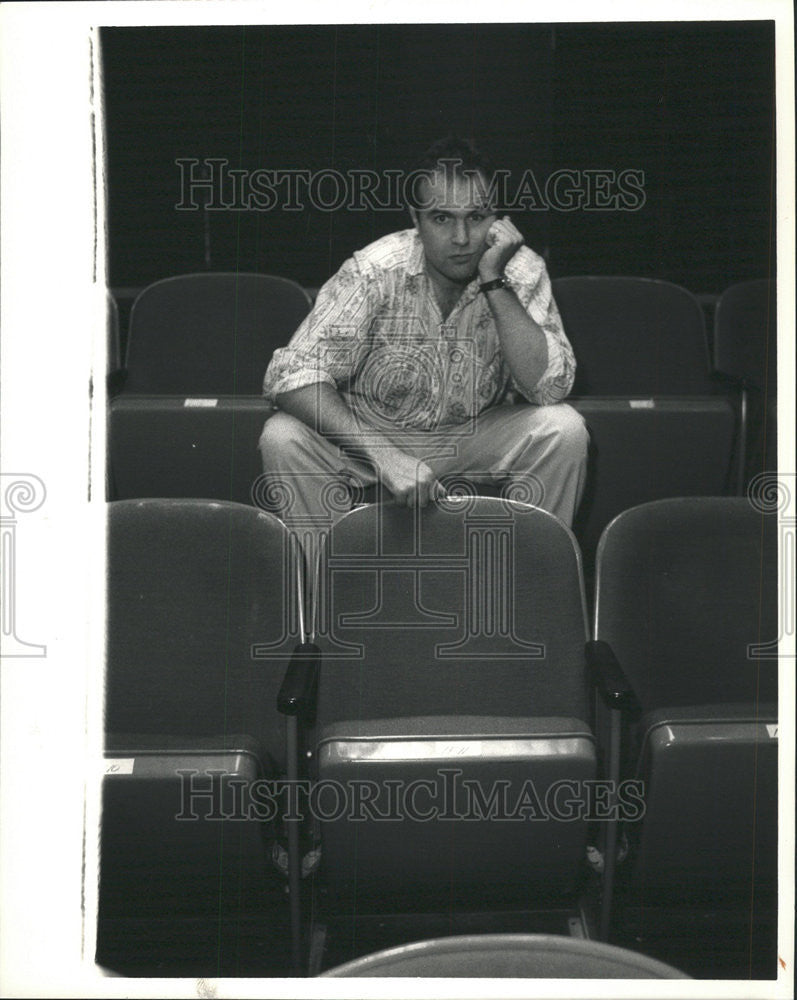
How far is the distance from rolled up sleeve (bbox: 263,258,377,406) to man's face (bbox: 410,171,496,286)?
0.27ft

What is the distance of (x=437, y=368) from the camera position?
127cm

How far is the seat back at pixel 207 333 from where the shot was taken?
57.7 inches

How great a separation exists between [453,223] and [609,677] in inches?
22.7

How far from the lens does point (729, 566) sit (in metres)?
1.03

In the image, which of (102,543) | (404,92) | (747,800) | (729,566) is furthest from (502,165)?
(747,800)

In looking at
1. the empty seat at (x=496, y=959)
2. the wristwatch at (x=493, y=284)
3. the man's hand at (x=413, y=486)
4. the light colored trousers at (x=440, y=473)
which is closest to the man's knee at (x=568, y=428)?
the light colored trousers at (x=440, y=473)

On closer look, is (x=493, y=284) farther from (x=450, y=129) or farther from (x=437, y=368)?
(x=450, y=129)

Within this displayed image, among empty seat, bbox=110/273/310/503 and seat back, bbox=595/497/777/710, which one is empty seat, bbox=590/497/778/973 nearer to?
seat back, bbox=595/497/777/710

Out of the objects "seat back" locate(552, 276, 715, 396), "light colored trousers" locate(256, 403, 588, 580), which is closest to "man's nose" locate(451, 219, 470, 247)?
"light colored trousers" locate(256, 403, 588, 580)

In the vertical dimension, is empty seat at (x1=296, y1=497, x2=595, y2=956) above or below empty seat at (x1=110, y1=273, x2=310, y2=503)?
below

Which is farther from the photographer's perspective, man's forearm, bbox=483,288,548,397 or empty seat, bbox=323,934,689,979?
man's forearm, bbox=483,288,548,397

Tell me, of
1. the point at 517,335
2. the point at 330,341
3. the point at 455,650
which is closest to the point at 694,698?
the point at 455,650

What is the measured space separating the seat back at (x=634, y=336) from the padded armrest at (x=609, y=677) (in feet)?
2.03

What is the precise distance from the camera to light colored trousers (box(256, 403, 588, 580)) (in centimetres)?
120
